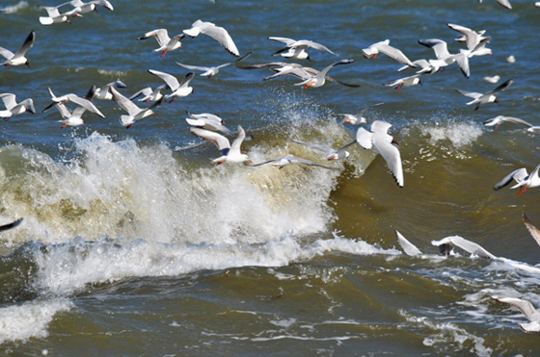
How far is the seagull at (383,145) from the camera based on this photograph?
8180mm

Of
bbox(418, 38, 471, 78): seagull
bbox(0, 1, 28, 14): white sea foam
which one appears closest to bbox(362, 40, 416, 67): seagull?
bbox(418, 38, 471, 78): seagull

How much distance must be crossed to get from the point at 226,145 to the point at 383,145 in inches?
79.6

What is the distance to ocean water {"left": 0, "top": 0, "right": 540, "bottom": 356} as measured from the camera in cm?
588

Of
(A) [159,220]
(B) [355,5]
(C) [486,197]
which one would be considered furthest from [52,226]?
(B) [355,5]

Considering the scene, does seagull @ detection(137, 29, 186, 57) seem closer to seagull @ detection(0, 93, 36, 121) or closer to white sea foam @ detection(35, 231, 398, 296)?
seagull @ detection(0, 93, 36, 121)

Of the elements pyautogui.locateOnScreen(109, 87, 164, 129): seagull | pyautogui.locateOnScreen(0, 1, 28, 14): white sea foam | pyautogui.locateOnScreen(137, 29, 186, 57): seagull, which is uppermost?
pyautogui.locateOnScreen(137, 29, 186, 57): seagull

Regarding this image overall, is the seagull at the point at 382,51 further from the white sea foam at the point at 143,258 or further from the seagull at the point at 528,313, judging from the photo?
the seagull at the point at 528,313

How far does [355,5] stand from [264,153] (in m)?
14.4

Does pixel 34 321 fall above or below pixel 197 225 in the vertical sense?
above

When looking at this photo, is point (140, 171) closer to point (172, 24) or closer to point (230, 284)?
point (230, 284)

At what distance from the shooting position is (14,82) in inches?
590

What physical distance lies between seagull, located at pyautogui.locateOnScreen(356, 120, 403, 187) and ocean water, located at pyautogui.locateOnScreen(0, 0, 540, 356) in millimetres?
945

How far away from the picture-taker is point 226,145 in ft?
29.9

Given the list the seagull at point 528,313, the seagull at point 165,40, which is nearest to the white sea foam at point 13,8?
the seagull at point 165,40
